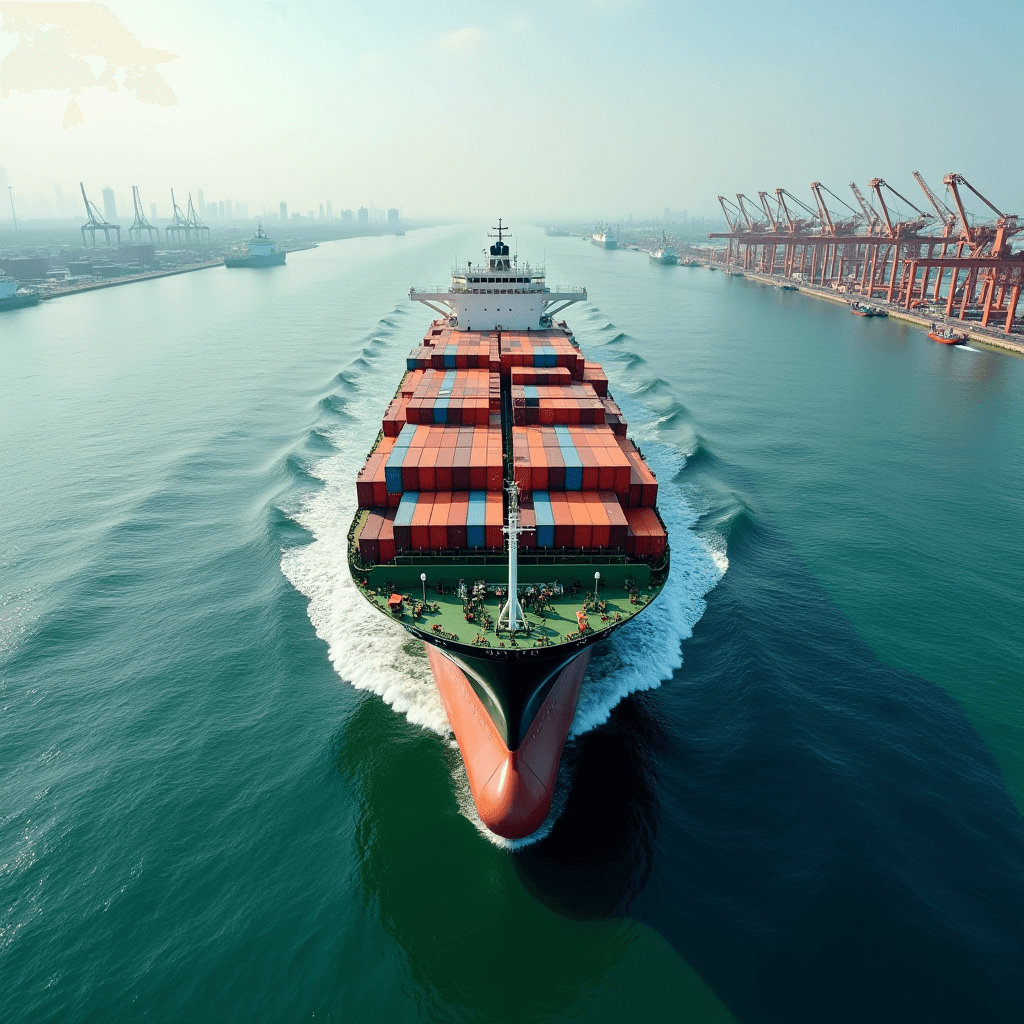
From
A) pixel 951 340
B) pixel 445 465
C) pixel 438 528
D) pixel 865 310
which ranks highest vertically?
pixel 445 465

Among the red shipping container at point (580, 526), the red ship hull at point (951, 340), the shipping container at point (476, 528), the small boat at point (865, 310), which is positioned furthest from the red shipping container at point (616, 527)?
the small boat at point (865, 310)

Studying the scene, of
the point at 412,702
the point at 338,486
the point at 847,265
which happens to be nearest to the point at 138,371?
the point at 338,486

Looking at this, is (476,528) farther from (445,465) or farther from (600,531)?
(600,531)

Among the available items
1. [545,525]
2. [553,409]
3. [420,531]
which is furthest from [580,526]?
[553,409]

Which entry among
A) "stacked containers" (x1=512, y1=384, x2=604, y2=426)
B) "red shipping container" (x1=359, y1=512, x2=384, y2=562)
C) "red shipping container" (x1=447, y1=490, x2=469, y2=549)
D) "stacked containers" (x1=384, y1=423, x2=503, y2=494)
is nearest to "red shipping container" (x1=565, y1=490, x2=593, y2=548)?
"stacked containers" (x1=384, y1=423, x2=503, y2=494)

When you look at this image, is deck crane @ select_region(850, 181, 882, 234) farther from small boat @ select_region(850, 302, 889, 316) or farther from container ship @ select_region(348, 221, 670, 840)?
container ship @ select_region(348, 221, 670, 840)
